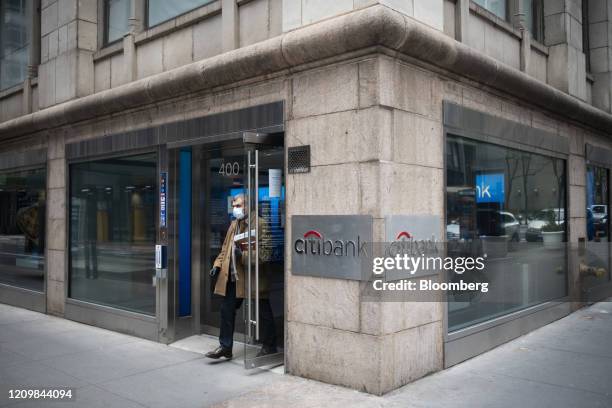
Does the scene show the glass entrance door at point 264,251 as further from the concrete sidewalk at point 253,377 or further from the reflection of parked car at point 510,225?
the reflection of parked car at point 510,225

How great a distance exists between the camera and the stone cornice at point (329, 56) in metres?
5.50

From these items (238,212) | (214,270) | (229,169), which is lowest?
(214,270)

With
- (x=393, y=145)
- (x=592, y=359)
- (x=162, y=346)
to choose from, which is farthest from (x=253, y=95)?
(x=592, y=359)

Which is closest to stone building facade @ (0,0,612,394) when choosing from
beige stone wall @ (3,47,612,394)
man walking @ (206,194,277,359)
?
beige stone wall @ (3,47,612,394)

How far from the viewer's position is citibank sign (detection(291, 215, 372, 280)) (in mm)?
5613

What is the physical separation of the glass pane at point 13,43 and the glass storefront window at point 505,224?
10034mm

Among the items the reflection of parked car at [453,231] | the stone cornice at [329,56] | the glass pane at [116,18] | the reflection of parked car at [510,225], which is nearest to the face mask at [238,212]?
the stone cornice at [329,56]

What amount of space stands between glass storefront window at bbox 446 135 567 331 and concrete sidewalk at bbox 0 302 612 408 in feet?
2.35

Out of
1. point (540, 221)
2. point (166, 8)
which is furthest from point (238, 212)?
point (540, 221)

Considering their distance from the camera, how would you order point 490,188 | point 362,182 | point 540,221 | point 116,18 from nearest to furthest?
point 362,182, point 490,188, point 540,221, point 116,18

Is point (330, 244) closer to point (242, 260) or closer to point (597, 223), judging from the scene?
point (242, 260)

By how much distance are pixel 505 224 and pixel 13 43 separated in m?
11.6

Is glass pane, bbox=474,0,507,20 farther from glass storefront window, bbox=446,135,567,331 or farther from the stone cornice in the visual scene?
glass storefront window, bbox=446,135,567,331

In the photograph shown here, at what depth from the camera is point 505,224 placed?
821 centimetres
